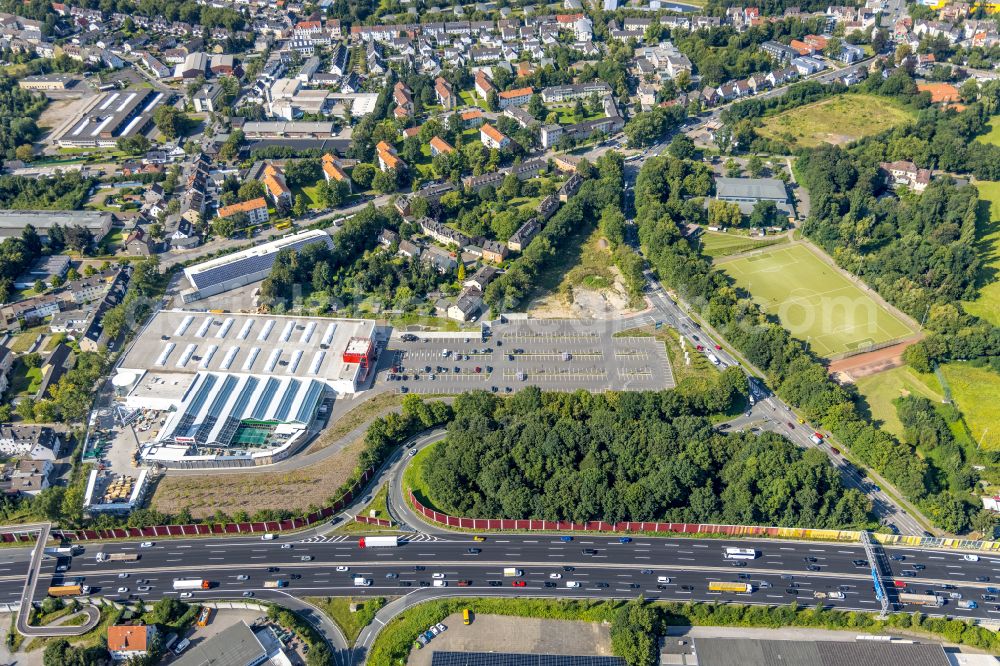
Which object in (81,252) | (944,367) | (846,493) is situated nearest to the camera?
(846,493)

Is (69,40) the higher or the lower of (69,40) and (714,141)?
the higher

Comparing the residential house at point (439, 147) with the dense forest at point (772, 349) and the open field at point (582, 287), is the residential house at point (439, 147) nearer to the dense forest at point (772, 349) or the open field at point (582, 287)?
the open field at point (582, 287)

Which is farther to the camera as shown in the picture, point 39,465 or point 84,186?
point 84,186

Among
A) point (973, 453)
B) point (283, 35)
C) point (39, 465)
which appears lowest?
point (973, 453)

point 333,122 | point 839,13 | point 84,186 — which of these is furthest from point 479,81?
point 839,13

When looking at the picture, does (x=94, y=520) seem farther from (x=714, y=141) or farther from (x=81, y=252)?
(x=714, y=141)

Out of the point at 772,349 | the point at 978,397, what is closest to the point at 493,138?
the point at 772,349

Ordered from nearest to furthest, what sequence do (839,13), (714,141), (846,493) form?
(846,493)
(714,141)
(839,13)
